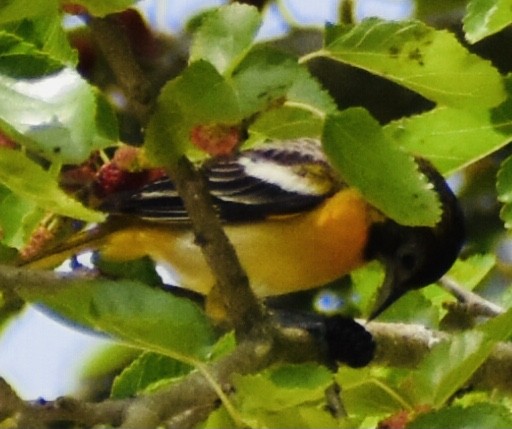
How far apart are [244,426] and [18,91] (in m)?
0.47

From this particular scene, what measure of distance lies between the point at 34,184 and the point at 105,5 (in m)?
0.22

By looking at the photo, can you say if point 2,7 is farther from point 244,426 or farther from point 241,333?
point 241,333

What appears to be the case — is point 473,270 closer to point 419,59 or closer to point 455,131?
point 455,131

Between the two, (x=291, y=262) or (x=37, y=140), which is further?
(x=291, y=262)

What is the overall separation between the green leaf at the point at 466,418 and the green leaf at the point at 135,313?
0.95ft

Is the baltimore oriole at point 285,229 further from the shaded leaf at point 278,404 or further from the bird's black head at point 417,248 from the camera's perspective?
the shaded leaf at point 278,404

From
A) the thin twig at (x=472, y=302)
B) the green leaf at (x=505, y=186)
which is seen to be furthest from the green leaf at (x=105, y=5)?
the thin twig at (x=472, y=302)

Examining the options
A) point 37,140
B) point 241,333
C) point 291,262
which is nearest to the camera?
point 37,140

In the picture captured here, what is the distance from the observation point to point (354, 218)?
2.88 meters

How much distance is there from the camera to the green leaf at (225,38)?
147 centimetres

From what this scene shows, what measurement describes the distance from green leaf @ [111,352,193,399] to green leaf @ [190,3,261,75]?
2.06 feet

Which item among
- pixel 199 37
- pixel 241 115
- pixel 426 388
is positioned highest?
pixel 199 37

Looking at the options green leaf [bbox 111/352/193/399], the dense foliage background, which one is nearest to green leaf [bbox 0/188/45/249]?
the dense foliage background

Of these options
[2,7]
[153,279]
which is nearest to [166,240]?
[153,279]
